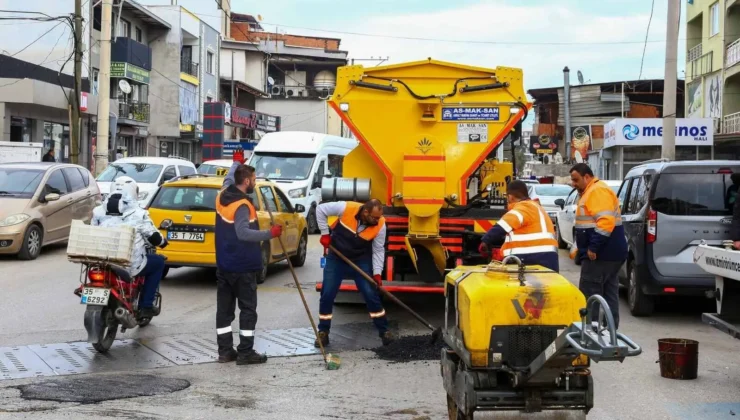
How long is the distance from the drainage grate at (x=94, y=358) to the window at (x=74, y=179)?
9.39 m

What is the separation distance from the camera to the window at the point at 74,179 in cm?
1758

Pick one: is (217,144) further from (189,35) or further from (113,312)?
(113,312)

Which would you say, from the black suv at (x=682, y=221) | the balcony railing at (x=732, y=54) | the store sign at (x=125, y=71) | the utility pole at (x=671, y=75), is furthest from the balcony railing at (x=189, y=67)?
the black suv at (x=682, y=221)

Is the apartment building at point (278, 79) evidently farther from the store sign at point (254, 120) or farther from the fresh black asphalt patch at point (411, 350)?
the fresh black asphalt patch at point (411, 350)

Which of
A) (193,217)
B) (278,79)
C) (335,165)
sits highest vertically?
(278,79)

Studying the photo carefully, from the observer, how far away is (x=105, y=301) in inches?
323

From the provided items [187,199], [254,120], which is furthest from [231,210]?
[254,120]

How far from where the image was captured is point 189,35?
49938 millimetres

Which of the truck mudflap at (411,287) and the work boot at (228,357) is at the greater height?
the truck mudflap at (411,287)

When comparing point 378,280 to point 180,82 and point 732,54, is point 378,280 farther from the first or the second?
point 180,82

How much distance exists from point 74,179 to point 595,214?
12.2 m

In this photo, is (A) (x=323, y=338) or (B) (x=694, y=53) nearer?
(A) (x=323, y=338)

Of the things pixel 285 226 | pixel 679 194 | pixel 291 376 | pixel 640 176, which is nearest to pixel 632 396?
pixel 291 376

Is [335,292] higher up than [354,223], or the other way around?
[354,223]
